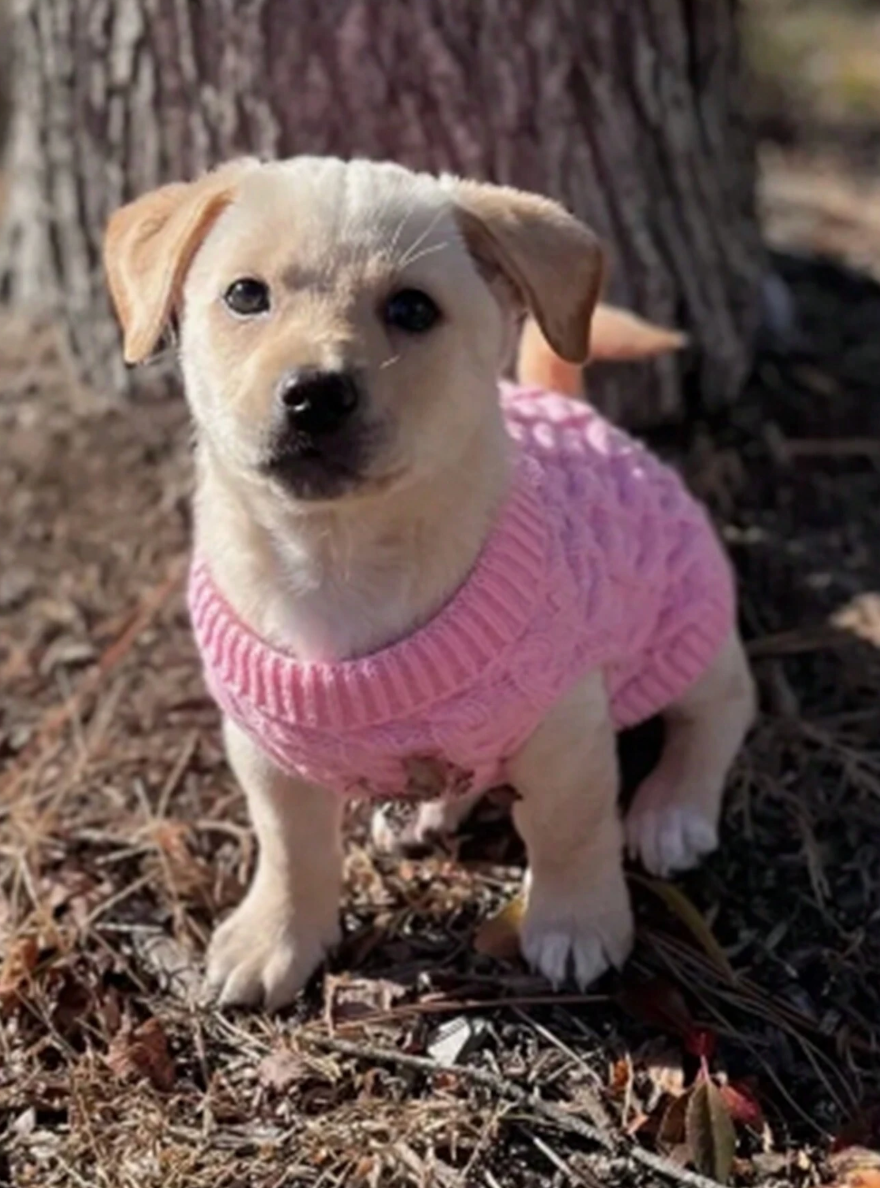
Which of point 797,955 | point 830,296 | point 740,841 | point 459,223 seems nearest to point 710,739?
point 740,841

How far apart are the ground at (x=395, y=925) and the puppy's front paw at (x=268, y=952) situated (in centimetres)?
4

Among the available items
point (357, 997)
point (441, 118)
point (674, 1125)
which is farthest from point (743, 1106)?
point (441, 118)

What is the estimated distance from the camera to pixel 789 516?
4.02 m

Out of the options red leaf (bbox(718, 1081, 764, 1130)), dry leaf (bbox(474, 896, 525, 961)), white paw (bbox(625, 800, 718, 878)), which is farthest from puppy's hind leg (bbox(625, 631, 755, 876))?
red leaf (bbox(718, 1081, 764, 1130))

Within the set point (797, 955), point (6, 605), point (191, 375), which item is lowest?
point (797, 955)

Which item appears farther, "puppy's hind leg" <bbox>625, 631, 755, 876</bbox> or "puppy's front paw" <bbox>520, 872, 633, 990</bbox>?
"puppy's hind leg" <bbox>625, 631, 755, 876</bbox>

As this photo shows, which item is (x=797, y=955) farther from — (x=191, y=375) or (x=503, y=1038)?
(x=191, y=375)

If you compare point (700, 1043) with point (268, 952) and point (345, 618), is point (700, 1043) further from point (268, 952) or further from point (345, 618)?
point (345, 618)

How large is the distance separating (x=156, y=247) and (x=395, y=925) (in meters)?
1.15

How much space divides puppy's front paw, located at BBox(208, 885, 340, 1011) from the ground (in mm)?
40

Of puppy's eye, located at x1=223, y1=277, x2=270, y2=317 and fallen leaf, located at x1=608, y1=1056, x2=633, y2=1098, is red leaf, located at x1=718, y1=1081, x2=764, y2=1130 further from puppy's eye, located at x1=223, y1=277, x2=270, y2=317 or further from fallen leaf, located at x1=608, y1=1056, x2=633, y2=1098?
puppy's eye, located at x1=223, y1=277, x2=270, y2=317

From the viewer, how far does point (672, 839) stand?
318 centimetres

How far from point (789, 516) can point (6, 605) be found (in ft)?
5.31

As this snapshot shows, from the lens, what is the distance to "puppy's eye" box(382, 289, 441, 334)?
2623 mm
